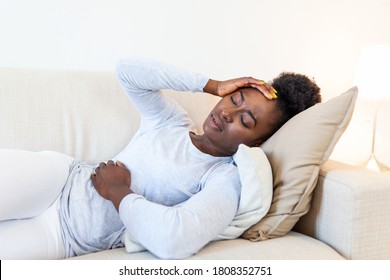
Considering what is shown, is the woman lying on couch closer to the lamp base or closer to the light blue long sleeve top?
the light blue long sleeve top

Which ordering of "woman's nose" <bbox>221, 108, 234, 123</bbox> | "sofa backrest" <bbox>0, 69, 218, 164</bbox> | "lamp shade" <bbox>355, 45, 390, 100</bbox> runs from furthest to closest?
"lamp shade" <bbox>355, 45, 390, 100</bbox>, "sofa backrest" <bbox>0, 69, 218, 164</bbox>, "woman's nose" <bbox>221, 108, 234, 123</bbox>

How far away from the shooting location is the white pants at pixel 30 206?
963 millimetres

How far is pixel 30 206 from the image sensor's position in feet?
3.38

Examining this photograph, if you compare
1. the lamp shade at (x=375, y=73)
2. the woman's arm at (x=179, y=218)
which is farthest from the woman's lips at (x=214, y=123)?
the lamp shade at (x=375, y=73)

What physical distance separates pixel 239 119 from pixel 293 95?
19cm

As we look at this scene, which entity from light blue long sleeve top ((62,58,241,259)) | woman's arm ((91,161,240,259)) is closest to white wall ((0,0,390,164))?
light blue long sleeve top ((62,58,241,259))

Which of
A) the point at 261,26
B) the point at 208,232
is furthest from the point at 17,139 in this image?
the point at 261,26

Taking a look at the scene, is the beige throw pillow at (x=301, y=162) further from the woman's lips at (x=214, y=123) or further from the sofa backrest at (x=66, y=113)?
the sofa backrest at (x=66, y=113)

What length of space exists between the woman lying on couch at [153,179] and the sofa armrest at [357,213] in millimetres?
246

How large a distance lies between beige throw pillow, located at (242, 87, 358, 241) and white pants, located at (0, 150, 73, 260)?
0.50 meters

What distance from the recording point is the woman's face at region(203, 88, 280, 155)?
1.17 m

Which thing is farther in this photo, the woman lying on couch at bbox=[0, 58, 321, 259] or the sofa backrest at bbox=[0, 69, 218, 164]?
the sofa backrest at bbox=[0, 69, 218, 164]

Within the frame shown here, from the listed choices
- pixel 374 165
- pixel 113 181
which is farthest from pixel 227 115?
pixel 374 165
